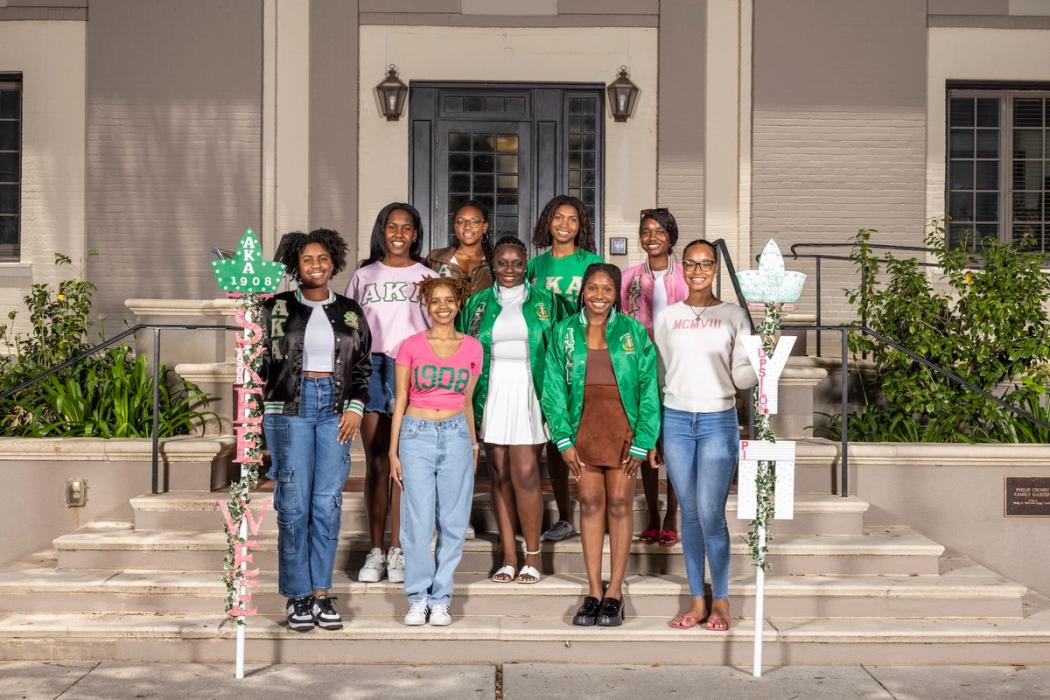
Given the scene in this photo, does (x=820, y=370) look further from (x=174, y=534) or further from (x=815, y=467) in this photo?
(x=174, y=534)

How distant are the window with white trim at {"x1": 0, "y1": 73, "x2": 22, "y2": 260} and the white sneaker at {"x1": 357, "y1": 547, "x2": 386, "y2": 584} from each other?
6.64 m

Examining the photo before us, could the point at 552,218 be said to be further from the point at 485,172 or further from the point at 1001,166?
the point at 1001,166

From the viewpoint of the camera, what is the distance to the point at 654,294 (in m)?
6.75

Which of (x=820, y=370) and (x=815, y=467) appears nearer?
(x=815, y=467)

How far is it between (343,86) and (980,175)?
6.04 meters

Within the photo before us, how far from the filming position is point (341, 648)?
591 centimetres

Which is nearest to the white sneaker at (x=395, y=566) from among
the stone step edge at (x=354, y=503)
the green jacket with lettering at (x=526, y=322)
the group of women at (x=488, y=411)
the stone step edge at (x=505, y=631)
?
the group of women at (x=488, y=411)

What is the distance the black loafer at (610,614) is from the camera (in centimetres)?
602

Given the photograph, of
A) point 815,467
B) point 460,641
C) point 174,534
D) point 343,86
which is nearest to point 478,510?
point 460,641

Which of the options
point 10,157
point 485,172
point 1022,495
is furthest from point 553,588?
point 10,157

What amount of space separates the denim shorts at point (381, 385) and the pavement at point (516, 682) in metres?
1.32

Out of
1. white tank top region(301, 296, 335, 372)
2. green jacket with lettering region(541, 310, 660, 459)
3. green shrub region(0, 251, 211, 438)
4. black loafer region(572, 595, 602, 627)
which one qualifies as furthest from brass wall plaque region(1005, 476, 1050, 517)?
green shrub region(0, 251, 211, 438)

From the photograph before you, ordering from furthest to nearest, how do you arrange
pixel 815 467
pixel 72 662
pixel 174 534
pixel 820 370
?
pixel 820 370
pixel 815 467
pixel 174 534
pixel 72 662

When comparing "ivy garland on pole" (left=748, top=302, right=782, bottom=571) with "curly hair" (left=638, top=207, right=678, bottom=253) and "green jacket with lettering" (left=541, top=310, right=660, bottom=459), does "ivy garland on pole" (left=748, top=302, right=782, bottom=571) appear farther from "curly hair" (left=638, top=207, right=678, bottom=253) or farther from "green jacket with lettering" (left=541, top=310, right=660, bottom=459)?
"curly hair" (left=638, top=207, right=678, bottom=253)
